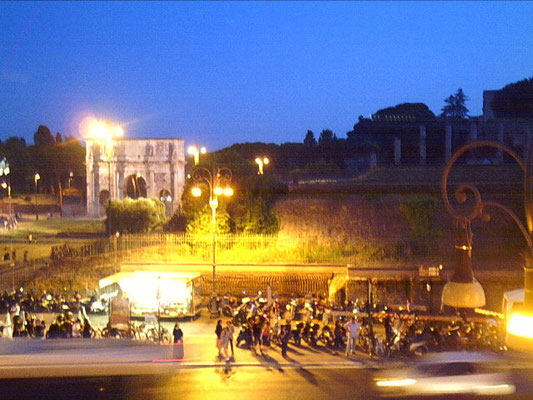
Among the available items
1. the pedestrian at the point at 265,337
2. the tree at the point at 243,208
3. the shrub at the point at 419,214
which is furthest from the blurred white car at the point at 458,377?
the shrub at the point at 419,214

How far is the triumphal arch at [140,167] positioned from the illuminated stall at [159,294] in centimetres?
2087

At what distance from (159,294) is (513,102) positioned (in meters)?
30.2

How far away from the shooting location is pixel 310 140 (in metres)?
46.4

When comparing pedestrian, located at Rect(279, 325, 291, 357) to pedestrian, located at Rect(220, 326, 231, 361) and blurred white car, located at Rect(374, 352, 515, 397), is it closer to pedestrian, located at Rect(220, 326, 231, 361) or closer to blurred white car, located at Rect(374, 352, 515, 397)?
pedestrian, located at Rect(220, 326, 231, 361)

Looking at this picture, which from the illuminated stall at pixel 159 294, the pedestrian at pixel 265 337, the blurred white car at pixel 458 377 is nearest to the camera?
the blurred white car at pixel 458 377

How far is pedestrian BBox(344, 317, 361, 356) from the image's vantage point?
11834 millimetres

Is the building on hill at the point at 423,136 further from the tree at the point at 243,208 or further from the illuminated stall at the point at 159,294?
the illuminated stall at the point at 159,294

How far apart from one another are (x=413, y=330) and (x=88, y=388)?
919 centimetres

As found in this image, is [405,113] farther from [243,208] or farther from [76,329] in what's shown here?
[76,329]

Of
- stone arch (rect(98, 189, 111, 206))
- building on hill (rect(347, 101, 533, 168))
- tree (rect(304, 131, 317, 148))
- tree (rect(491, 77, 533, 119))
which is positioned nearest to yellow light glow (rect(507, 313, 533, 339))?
building on hill (rect(347, 101, 533, 168))

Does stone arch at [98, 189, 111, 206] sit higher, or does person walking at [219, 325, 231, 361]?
stone arch at [98, 189, 111, 206]

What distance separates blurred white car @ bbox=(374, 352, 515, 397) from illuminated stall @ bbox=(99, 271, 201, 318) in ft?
35.8

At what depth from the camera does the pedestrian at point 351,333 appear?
1183cm

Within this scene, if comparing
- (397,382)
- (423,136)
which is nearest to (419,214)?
(423,136)
